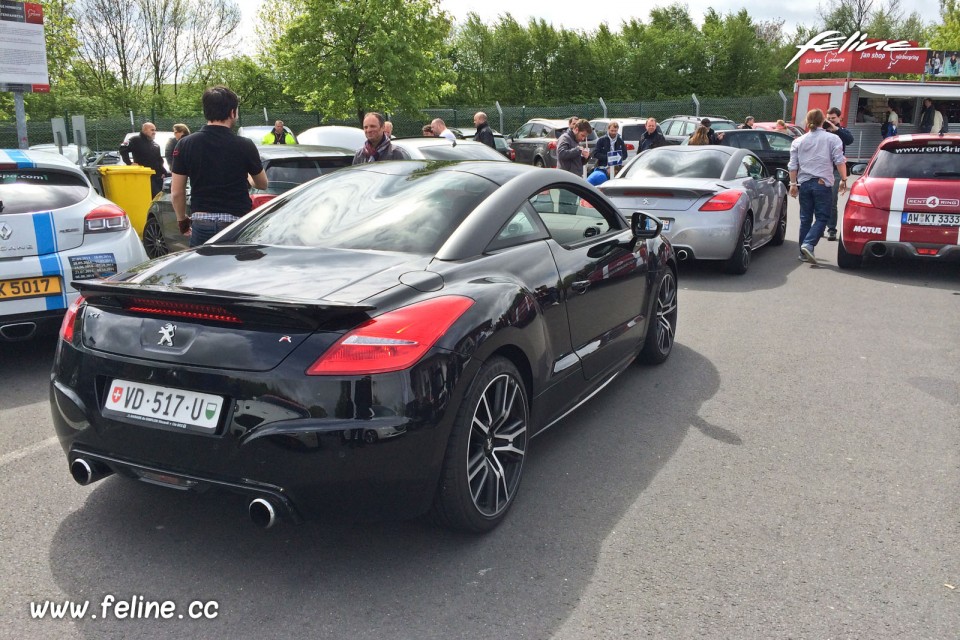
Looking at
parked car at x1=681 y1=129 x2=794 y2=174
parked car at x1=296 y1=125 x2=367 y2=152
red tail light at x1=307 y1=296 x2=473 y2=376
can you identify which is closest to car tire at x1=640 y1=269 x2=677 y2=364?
red tail light at x1=307 y1=296 x2=473 y2=376

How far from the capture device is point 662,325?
569 cm

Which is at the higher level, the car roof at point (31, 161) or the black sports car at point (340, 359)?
the car roof at point (31, 161)

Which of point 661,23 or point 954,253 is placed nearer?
point 954,253

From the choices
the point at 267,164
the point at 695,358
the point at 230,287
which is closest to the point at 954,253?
the point at 695,358

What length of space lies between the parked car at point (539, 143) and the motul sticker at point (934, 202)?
11.6 metres

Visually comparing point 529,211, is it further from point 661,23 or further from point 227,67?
point 661,23

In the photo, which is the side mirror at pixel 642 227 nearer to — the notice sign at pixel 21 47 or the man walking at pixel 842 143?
the man walking at pixel 842 143

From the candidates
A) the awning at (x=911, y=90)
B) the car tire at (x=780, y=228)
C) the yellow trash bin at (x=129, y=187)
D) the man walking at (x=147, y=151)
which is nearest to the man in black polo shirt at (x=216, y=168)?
the yellow trash bin at (x=129, y=187)

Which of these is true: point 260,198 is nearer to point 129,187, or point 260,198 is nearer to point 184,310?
point 129,187

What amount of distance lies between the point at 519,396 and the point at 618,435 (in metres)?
1.16

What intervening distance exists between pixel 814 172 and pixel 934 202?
169 cm

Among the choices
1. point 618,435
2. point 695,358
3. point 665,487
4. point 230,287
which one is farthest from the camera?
point 695,358

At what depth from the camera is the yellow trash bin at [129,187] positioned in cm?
1164

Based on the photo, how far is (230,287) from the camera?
10.1 ft
